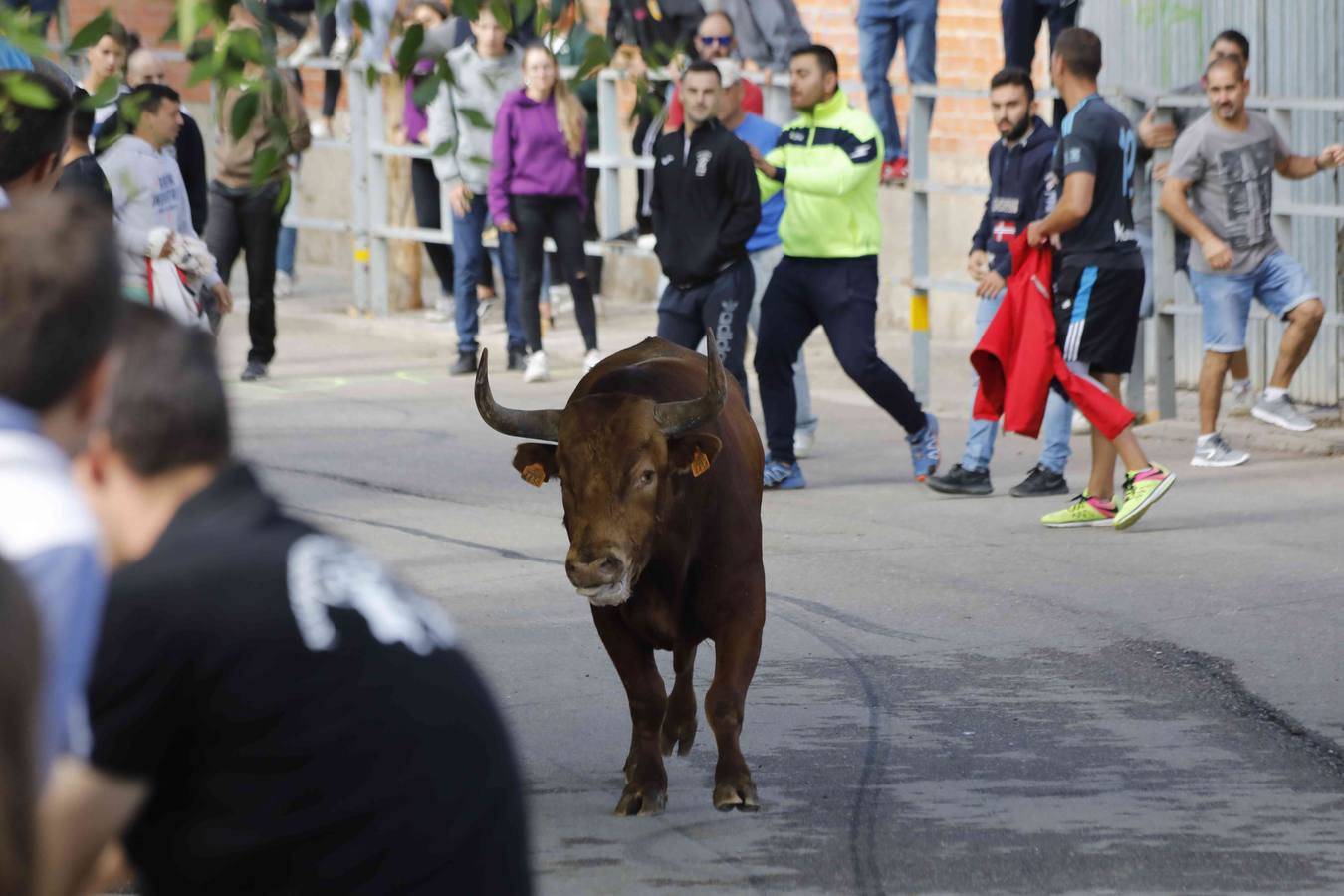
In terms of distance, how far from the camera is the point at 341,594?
2.83 metres

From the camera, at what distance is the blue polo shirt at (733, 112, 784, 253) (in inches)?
490

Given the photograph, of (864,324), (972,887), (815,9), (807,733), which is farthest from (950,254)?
(972,887)

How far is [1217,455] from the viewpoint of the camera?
11711 mm

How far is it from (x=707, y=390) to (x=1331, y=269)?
24.4 feet

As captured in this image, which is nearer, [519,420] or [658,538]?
[658,538]

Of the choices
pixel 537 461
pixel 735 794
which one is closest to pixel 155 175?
pixel 537 461

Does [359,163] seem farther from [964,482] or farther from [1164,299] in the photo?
[964,482]

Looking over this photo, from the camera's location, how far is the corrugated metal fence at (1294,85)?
41.8 ft

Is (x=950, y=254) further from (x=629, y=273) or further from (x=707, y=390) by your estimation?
(x=707, y=390)

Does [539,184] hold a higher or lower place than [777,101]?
lower

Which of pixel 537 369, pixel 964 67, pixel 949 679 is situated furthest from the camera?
pixel 964 67

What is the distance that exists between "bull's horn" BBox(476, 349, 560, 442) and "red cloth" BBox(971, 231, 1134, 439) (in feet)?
12.8

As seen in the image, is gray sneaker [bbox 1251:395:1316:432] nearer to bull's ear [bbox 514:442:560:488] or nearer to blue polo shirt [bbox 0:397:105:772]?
bull's ear [bbox 514:442:560:488]

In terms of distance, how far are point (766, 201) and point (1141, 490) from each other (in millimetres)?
3493
